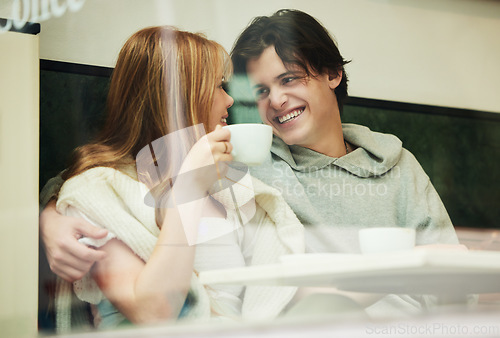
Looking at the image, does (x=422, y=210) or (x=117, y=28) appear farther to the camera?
(x=422, y=210)

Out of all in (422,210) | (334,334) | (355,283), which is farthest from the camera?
(422,210)

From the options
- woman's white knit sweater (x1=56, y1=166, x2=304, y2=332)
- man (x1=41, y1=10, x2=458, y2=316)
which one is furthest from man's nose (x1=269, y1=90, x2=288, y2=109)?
woman's white knit sweater (x1=56, y1=166, x2=304, y2=332)

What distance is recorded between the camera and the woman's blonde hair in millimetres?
807

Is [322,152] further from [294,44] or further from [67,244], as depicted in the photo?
[67,244]

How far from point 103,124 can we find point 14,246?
0.20 meters

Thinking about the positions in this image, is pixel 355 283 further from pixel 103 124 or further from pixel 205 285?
pixel 103 124

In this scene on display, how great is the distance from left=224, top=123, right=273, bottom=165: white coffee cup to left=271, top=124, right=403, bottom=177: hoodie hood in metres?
0.13

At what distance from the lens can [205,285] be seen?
2.52 feet

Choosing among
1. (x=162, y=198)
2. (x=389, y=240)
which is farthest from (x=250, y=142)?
(x=389, y=240)

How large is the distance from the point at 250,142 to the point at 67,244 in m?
0.28

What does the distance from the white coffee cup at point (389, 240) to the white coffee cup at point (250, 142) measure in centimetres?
21

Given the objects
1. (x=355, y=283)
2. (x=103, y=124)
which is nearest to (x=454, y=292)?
(x=355, y=283)

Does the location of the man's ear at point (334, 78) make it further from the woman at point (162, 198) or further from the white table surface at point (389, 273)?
the white table surface at point (389, 273)

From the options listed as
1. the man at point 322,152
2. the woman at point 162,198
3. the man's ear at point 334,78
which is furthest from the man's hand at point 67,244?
the man's ear at point 334,78
